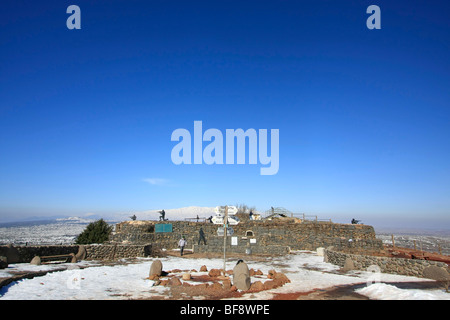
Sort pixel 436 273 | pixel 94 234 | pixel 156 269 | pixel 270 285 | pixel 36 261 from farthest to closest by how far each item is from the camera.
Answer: pixel 94 234 → pixel 36 261 → pixel 436 273 → pixel 156 269 → pixel 270 285

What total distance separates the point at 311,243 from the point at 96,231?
24.3 metres

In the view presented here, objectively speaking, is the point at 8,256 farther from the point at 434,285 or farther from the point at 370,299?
the point at 434,285

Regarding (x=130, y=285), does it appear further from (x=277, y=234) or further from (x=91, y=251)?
(x=277, y=234)

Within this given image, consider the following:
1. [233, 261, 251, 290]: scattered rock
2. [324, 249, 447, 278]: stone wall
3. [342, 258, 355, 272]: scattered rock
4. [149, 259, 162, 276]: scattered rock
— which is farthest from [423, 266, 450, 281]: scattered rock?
[149, 259, 162, 276]: scattered rock

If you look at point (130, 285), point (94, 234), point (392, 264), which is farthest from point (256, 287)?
point (94, 234)

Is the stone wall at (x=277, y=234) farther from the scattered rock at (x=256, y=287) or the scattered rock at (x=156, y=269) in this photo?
the scattered rock at (x=256, y=287)

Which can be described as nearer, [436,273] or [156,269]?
[156,269]

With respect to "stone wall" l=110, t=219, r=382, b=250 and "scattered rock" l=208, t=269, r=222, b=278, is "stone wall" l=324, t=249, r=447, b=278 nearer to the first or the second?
"scattered rock" l=208, t=269, r=222, b=278

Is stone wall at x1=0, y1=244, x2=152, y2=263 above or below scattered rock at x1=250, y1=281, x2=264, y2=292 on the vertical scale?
below

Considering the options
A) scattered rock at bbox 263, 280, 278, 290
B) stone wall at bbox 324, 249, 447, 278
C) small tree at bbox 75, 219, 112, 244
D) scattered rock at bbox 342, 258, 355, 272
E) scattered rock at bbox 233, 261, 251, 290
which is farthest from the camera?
small tree at bbox 75, 219, 112, 244

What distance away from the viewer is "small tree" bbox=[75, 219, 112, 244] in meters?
28.8

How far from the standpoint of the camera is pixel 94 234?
95.5 feet

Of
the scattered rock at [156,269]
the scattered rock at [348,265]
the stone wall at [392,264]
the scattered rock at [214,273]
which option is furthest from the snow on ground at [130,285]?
the scattered rock at [214,273]
